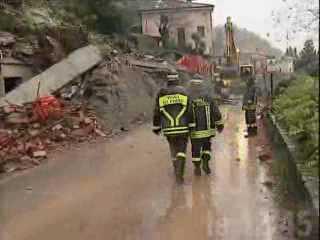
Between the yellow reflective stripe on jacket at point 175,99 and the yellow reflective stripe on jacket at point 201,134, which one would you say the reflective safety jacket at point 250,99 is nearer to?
the yellow reflective stripe on jacket at point 201,134

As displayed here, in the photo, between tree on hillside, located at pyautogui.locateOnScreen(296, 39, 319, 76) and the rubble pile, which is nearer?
tree on hillside, located at pyautogui.locateOnScreen(296, 39, 319, 76)

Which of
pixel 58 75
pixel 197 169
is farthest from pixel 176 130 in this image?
pixel 58 75

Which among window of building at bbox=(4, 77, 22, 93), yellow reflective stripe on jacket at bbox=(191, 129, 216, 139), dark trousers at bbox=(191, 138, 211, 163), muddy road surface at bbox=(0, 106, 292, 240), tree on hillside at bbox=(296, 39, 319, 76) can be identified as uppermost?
tree on hillside at bbox=(296, 39, 319, 76)

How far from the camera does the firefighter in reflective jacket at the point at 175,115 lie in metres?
8.78

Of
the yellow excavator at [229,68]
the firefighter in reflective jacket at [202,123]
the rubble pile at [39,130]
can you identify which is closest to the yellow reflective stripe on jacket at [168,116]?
the firefighter in reflective jacket at [202,123]

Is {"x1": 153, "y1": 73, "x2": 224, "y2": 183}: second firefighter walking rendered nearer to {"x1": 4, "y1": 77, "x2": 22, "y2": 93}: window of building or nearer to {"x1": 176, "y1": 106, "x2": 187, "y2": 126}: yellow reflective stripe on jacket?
{"x1": 176, "y1": 106, "x2": 187, "y2": 126}: yellow reflective stripe on jacket

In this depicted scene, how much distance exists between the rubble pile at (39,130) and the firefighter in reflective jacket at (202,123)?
3877mm

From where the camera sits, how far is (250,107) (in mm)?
15039

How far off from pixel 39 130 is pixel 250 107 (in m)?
5.88

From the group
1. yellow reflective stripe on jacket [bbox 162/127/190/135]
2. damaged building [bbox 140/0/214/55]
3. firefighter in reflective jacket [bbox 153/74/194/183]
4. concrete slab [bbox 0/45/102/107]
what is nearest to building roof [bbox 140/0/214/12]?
damaged building [bbox 140/0/214/55]

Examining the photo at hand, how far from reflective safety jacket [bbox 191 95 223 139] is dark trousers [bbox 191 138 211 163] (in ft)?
0.28

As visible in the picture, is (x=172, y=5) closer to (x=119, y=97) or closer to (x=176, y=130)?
(x=119, y=97)

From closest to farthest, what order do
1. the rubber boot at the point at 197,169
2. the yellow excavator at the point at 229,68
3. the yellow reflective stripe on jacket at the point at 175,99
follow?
1. the yellow reflective stripe on jacket at the point at 175,99
2. the rubber boot at the point at 197,169
3. the yellow excavator at the point at 229,68

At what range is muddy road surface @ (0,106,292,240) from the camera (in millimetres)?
6508
